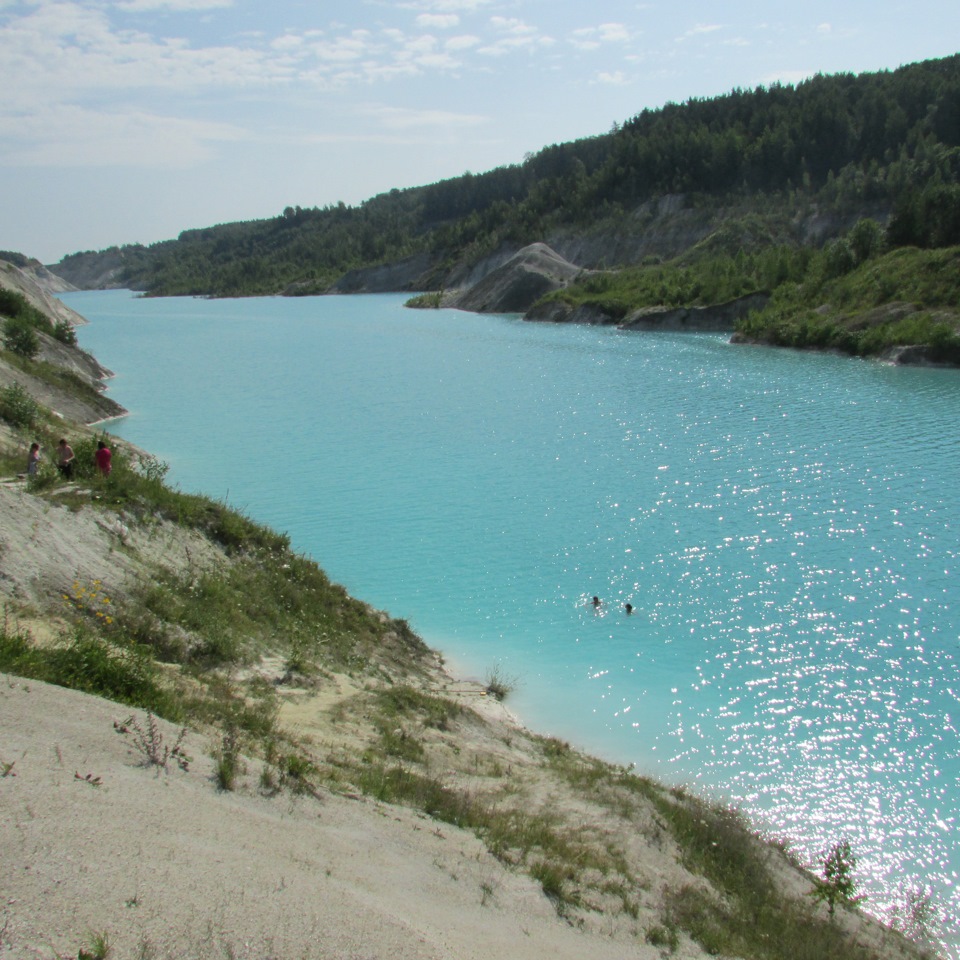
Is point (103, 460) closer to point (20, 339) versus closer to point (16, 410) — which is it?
point (16, 410)

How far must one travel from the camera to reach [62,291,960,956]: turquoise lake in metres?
13.7

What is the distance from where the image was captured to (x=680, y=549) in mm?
22797

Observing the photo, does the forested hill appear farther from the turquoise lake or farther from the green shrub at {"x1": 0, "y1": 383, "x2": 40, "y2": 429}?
the green shrub at {"x1": 0, "y1": 383, "x2": 40, "y2": 429}

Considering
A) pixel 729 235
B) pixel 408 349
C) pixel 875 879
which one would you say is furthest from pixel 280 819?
pixel 729 235

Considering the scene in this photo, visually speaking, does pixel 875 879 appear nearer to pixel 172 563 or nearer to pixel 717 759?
pixel 717 759

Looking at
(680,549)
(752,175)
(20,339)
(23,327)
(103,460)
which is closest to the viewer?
(103,460)

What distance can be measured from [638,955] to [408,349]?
66743 mm

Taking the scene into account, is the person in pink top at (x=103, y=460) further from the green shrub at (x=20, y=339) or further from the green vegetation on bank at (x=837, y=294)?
A: the green vegetation on bank at (x=837, y=294)

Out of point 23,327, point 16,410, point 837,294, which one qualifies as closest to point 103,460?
point 16,410

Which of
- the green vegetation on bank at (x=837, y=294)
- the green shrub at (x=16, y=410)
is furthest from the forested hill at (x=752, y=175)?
the green shrub at (x=16, y=410)

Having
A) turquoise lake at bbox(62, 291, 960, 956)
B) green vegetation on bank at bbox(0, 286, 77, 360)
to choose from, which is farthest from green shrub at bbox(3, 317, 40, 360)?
turquoise lake at bbox(62, 291, 960, 956)

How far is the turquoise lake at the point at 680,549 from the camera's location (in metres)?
13.7

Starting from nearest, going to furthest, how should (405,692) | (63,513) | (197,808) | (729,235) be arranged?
(197,808)
(405,692)
(63,513)
(729,235)

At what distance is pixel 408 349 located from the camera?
237ft
